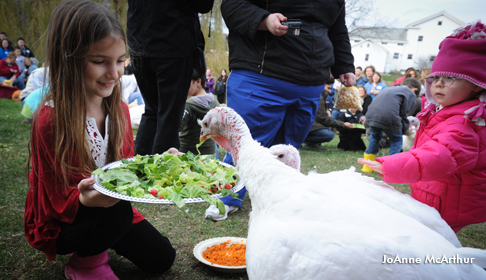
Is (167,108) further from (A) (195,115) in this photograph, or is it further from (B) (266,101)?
(A) (195,115)

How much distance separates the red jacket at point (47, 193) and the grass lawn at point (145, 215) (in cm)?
44

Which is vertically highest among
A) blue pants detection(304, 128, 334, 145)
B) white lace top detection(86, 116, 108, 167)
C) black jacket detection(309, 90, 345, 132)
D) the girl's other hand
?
the girl's other hand

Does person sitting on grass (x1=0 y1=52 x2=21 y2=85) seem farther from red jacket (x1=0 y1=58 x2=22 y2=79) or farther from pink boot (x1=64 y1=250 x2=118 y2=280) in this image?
pink boot (x1=64 y1=250 x2=118 y2=280)

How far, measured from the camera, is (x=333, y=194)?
1745mm

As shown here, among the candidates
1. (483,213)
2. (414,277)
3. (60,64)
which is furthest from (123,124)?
(483,213)

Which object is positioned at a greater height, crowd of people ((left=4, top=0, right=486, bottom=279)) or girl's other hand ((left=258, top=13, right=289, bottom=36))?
girl's other hand ((left=258, top=13, right=289, bottom=36))

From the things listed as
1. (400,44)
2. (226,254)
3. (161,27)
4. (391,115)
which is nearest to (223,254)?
(226,254)

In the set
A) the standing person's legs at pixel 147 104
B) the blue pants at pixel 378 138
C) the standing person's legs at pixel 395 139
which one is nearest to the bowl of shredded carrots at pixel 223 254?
the standing person's legs at pixel 147 104

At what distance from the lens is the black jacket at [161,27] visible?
3102 mm

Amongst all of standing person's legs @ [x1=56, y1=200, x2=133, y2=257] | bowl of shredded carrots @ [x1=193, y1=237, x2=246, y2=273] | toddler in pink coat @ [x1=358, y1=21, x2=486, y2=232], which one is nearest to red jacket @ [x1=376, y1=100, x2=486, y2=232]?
toddler in pink coat @ [x1=358, y1=21, x2=486, y2=232]

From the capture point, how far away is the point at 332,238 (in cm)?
146

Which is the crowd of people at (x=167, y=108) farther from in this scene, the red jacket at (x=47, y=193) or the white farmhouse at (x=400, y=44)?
the white farmhouse at (x=400, y=44)

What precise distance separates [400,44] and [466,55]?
2577 inches

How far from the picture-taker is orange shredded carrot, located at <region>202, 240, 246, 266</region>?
258 cm
